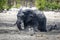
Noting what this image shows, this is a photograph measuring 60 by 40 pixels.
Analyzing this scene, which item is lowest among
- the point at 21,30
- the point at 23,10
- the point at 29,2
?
the point at 29,2

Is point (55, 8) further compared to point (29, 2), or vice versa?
point (29, 2)

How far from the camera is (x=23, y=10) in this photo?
10172mm

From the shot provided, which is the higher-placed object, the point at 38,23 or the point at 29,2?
the point at 38,23

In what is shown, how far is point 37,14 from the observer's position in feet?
34.3

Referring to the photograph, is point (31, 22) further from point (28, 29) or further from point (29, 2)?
point (29, 2)

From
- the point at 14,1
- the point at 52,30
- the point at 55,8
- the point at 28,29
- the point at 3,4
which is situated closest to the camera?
the point at 28,29

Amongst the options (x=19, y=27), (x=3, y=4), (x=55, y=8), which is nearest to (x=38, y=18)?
(x=19, y=27)

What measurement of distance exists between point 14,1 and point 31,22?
77.5ft

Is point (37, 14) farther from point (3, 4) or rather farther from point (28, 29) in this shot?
point (3, 4)

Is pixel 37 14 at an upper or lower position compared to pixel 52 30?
upper

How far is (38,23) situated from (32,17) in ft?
1.72

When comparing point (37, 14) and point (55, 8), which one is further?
point (55, 8)

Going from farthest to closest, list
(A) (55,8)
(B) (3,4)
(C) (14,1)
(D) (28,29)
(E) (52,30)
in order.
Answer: (C) (14,1) < (A) (55,8) < (B) (3,4) < (E) (52,30) < (D) (28,29)

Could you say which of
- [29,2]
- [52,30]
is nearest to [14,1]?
[29,2]
